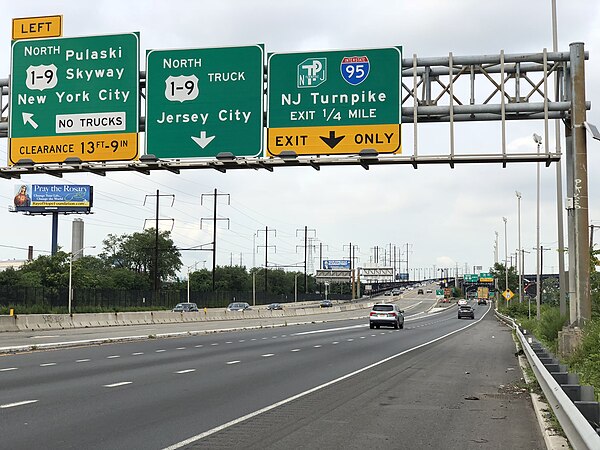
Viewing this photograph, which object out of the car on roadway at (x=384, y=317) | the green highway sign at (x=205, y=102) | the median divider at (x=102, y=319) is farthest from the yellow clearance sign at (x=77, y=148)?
the car on roadway at (x=384, y=317)

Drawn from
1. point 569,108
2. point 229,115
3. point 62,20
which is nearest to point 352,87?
point 229,115

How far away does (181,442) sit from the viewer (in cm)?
995

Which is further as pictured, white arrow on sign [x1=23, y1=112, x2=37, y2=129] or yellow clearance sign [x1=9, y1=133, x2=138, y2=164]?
white arrow on sign [x1=23, y1=112, x2=37, y2=129]

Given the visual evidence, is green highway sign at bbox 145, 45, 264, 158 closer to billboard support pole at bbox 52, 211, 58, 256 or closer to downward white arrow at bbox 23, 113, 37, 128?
downward white arrow at bbox 23, 113, 37, 128

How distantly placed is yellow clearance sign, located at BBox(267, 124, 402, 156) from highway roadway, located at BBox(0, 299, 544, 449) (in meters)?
6.07

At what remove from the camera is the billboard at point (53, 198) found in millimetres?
116438

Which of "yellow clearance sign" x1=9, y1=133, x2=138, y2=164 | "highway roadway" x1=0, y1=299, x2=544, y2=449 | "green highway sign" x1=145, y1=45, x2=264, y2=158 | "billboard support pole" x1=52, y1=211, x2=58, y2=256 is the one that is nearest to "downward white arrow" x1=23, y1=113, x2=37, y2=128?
"yellow clearance sign" x1=9, y1=133, x2=138, y2=164

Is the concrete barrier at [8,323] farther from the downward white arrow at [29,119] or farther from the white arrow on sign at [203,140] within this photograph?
the white arrow on sign at [203,140]

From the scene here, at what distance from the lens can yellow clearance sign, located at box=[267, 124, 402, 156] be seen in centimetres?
2263

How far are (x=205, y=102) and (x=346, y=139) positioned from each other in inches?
178

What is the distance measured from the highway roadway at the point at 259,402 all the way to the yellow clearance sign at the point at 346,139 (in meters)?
6.07

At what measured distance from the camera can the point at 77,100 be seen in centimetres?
2491

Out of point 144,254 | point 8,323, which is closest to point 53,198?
point 144,254

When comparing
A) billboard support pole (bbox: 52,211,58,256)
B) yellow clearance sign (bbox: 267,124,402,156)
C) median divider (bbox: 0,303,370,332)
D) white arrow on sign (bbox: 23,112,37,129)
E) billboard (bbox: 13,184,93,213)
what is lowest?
median divider (bbox: 0,303,370,332)
